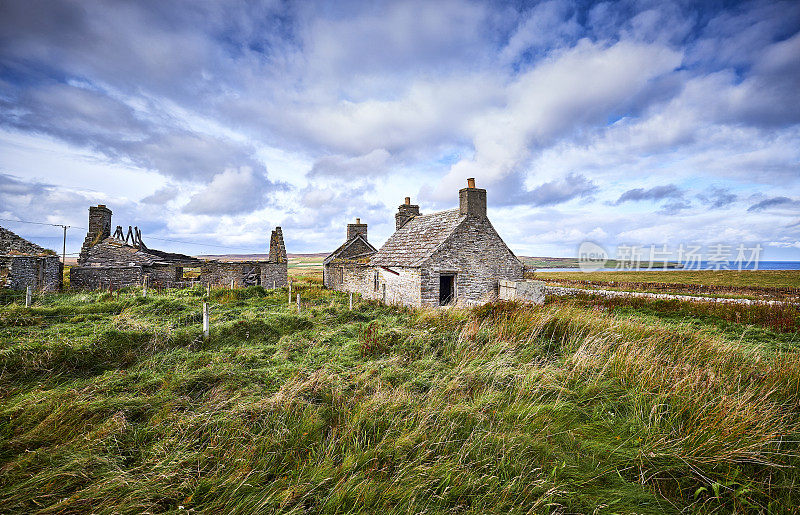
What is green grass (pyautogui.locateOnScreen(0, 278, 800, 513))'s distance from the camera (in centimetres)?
271

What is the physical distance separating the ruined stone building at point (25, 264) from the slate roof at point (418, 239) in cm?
1826

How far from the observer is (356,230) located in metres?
30.8

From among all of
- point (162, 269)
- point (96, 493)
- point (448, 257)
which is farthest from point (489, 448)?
point (162, 269)

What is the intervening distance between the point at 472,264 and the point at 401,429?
13.5 meters

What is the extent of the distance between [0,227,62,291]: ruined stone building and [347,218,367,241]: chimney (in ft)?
64.6

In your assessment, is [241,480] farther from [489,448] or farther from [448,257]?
Result: [448,257]

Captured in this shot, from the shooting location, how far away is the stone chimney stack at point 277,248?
88.2ft

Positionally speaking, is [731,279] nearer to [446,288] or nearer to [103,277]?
[446,288]

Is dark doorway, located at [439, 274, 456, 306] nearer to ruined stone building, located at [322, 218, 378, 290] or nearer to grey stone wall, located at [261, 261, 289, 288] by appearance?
ruined stone building, located at [322, 218, 378, 290]

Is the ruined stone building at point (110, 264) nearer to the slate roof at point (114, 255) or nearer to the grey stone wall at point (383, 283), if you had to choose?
the slate roof at point (114, 255)

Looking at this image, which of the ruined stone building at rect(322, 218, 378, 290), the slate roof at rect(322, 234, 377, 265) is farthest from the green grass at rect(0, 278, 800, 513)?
the slate roof at rect(322, 234, 377, 265)

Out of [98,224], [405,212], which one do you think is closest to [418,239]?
[405,212]

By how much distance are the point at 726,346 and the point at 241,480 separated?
8.55 m

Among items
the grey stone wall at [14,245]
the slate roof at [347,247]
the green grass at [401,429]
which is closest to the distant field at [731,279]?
the slate roof at [347,247]
